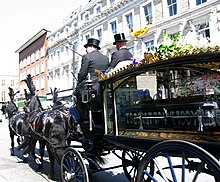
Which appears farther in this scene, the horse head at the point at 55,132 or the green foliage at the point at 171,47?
the horse head at the point at 55,132

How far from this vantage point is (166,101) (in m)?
2.89

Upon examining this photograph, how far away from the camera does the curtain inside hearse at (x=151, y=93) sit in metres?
2.64

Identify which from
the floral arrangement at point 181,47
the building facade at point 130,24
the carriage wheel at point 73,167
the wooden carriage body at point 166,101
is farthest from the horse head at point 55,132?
the floral arrangement at point 181,47

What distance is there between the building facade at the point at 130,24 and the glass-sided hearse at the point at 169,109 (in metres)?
3.92

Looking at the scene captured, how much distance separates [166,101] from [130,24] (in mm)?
17160

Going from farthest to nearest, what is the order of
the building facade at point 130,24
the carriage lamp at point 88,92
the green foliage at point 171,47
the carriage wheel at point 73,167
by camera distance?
1. the building facade at point 130,24
2. the carriage lamp at point 88,92
3. the carriage wheel at point 73,167
4. the green foliage at point 171,47

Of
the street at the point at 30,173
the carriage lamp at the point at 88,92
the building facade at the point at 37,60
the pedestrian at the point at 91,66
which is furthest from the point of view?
the building facade at the point at 37,60

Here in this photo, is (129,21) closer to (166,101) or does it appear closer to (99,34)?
(99,34)

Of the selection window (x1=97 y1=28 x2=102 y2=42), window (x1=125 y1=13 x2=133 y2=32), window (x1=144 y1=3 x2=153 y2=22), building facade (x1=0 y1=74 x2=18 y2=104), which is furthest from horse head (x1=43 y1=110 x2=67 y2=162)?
building facade (x1=0 y1=74 x2=18 y2=104)

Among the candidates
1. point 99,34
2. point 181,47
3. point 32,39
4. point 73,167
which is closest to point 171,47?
point 181,47

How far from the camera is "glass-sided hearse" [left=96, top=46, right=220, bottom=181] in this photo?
2.28m

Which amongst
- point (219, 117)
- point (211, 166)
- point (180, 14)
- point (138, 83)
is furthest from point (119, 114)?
point (180, 14)

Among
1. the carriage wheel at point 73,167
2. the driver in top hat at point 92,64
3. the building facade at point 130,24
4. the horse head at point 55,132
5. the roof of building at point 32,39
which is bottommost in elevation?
the carriage wheel at point 73,167

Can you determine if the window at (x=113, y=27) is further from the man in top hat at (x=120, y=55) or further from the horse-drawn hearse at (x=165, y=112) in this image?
the horse-drawn hearse at (x=165, y=112)
